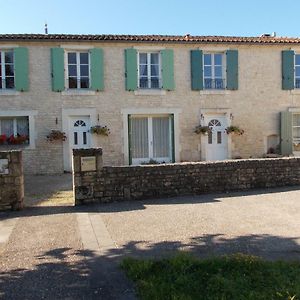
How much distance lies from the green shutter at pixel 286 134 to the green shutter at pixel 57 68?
31.9 feet

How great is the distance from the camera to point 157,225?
586 centimetres

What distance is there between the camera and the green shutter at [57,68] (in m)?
13.3

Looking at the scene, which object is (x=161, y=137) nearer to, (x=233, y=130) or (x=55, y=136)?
(x=233, y=130)

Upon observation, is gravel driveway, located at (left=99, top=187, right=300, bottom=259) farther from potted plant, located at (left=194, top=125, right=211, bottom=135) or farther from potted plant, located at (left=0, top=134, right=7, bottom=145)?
potted plant, located at (left=0, top=134, right=7, bottom=145)

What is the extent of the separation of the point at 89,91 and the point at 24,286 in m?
10.8

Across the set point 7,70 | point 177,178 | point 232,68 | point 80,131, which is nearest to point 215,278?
point 177,178

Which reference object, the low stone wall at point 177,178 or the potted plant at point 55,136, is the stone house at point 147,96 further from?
the low stone wall at point 177,178

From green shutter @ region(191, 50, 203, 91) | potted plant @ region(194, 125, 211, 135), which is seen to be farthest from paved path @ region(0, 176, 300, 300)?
green shutter @ region(191, 50, 203, 91)

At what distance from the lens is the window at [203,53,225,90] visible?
47.7ft

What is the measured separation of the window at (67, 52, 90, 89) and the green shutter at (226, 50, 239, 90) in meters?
6.03

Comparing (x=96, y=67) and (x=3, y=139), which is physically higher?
(x=96, y=67)

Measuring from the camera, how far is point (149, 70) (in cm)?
1420

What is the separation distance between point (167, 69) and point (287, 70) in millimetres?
5511

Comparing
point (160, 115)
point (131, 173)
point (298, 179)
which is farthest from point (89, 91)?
point (298, 179)
